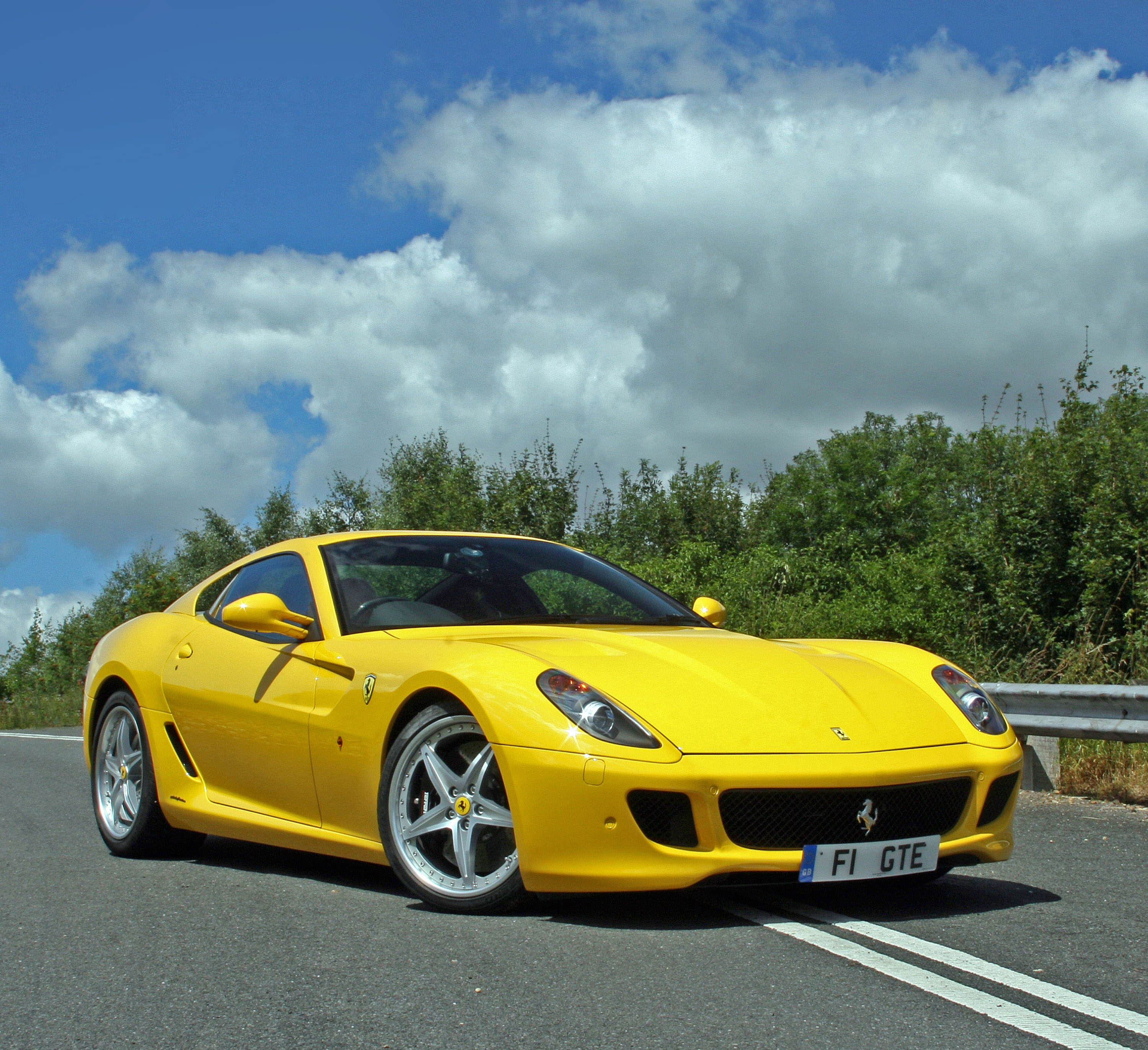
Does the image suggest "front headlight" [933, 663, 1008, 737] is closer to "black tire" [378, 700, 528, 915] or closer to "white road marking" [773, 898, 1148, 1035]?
"white road marking" [773, 898, 1148, 1035]

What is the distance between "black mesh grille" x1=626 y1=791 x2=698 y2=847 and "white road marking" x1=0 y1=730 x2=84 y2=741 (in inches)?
417

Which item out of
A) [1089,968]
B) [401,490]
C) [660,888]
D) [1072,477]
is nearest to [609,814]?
[660,888]

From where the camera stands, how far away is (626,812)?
11.0ft

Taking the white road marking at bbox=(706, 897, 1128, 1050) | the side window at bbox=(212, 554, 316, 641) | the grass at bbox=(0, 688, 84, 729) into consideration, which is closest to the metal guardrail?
the white road marking at bbox=(706, 897, 1128, 1050)

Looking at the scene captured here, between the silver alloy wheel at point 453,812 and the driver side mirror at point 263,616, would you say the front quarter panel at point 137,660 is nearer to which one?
the driver side mirror at point 263,616

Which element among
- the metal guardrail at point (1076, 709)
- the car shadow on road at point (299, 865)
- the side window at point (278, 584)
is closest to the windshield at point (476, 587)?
the side window at point (278, 584)

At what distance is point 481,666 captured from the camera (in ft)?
12.2

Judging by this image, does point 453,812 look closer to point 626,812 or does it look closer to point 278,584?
point 626,812

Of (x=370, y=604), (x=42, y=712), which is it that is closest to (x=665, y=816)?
(x=370, y=604)

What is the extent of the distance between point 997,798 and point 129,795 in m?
3.52

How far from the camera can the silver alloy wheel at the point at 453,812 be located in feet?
11.9

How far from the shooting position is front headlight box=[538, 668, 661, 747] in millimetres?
3434

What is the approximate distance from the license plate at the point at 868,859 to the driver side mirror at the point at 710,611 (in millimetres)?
1764

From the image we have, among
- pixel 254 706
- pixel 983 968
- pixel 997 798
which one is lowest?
pixel 983 968
